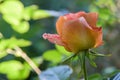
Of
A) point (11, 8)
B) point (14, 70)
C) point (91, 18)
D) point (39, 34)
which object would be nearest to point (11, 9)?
point (11, 8)

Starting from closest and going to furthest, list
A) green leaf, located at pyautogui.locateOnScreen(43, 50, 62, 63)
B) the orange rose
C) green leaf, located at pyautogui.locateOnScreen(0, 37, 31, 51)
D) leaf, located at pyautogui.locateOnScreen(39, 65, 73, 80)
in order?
the orange rose < leaf, located at pyautogui.locateOnScreen(39, 65, 73, 80) < green leaf, located at pyautogui.locateOnScreen(0, 37, 31, 51) < green leaf, located at pyautogui.locateOnScreen(43, 50, 62, 63)

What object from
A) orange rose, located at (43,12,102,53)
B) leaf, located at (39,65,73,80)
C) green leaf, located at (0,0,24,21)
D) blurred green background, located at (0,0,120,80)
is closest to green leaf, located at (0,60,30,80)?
blurred green background, located at (0,0,120,80)

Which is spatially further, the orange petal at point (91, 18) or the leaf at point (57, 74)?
the leaf at point (57, 74)

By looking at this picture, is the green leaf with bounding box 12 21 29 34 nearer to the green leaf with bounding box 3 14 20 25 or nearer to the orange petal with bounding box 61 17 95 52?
the green leaf with bounding box 3 14 20 25

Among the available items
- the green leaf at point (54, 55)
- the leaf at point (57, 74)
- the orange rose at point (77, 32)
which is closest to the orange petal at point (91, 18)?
the orange rose at point (77, 32)

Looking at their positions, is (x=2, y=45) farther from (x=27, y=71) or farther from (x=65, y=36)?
(x=65, y=36)

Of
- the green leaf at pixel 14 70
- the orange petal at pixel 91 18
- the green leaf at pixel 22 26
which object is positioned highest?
the green leaf at pixel 22 26

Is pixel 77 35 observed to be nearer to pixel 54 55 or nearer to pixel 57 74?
pixel 57 74

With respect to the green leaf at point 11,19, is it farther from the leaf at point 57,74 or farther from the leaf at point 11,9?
the leaf at point 57,74
